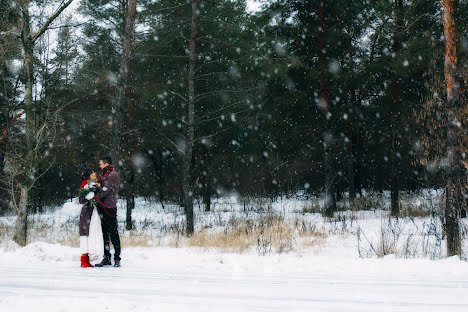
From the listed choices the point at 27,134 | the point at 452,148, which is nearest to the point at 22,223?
the point at 27,134

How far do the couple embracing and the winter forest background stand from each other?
14.8 ft

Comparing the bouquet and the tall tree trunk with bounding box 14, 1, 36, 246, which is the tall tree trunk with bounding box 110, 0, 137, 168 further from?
the bouquet

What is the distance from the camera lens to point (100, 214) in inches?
286

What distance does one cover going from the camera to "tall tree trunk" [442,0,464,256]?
26.4 ft

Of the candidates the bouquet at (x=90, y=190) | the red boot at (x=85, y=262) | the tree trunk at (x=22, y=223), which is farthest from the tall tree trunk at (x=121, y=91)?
the red boot at (x=85, y=262)

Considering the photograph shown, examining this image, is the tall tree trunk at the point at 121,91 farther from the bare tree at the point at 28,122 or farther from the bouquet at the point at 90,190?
the bouquet at the point at 90,190

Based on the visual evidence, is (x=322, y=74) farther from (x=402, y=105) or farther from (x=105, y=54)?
(x=105, y=54)

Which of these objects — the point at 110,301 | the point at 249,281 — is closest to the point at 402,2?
the point at 249,281

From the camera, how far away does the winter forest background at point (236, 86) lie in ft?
36.7

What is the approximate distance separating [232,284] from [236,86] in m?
13.5

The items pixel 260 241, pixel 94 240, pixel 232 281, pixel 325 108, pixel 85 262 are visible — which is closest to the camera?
pixel 232 281

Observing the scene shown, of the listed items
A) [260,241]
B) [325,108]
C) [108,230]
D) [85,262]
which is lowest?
[260,241]

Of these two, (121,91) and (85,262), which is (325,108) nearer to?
(121,91)

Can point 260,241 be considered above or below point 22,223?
below
